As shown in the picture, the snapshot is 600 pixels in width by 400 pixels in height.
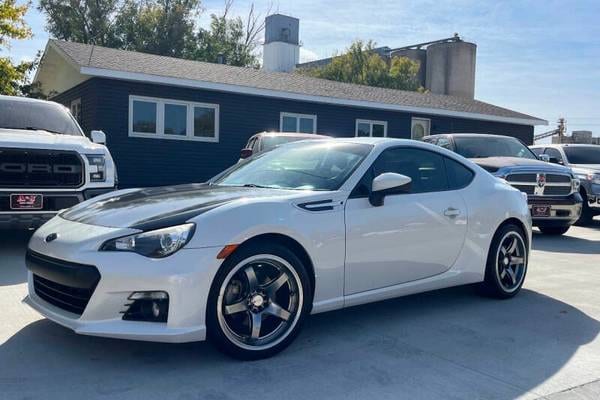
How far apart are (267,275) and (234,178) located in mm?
1369

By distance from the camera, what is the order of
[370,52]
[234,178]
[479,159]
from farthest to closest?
[370,52] < [479,159] < [234,178]

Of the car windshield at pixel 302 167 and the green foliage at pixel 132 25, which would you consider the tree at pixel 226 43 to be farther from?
the car windshield at pixel 302 167

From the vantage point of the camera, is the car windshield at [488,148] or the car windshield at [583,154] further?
the car windshield at [583,154]

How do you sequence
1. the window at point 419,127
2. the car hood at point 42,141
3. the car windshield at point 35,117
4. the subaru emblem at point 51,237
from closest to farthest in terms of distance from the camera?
the subaru emblem at point 51,237 → the car hood at point 42,141 → the car windshield at point 35,117 → the window at point 419,127

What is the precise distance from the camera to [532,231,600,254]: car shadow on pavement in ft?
28.0

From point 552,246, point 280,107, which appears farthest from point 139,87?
point 552,246

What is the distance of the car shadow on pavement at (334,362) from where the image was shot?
127 inches

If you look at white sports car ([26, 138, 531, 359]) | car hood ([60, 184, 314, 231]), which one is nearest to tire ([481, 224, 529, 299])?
white sports car ([26, 138, 531, 359])

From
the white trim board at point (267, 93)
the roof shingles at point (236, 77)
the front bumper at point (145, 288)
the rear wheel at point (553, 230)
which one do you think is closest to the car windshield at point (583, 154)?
the rear wheel at point (553, 230)

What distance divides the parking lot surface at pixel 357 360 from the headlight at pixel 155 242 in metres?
0.73

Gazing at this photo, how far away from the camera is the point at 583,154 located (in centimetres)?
1263

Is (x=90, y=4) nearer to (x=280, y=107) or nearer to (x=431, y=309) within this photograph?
(x=280, y=107)

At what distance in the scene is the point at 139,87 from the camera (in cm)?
1473

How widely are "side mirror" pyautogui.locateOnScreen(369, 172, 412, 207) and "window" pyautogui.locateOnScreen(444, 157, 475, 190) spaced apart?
0.92 meters
